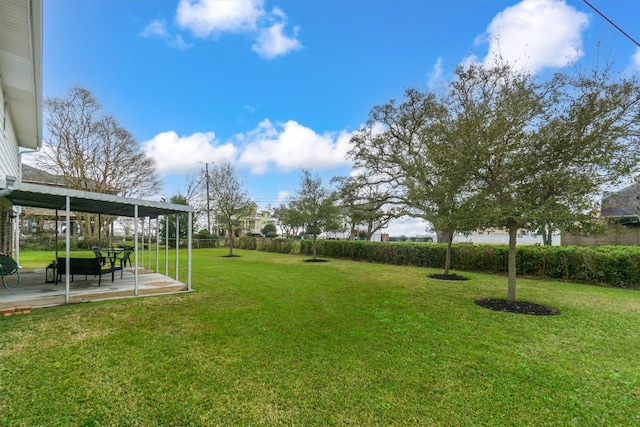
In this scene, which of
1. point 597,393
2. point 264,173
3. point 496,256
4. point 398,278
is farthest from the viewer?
point 264,173

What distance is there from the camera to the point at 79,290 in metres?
6.77

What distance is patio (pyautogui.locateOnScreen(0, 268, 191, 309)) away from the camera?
18.8 feet

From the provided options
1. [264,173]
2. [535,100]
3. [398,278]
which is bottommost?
[398,278]

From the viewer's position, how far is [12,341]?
12.7ft

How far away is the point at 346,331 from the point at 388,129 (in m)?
13.9

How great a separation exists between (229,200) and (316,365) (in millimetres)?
18776

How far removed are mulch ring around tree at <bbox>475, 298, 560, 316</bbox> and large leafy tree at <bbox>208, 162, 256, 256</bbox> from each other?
17.1 meters

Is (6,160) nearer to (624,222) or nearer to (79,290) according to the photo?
(79,290)

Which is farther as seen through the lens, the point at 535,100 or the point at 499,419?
the point at 535,100

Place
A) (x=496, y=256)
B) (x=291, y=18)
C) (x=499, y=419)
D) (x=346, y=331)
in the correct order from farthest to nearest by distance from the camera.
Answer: (x=496, y=256)
(x=291, y=18)
(x=346, y=331)
(x=499, y=419)

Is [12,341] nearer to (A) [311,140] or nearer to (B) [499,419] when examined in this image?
(B) [499,419]

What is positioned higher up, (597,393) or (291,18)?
(291,18)

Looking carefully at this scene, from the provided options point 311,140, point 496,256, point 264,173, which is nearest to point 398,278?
point 496,256

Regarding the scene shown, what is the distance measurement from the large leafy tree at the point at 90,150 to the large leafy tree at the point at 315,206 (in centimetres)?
1405
